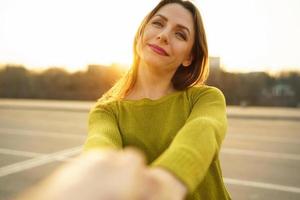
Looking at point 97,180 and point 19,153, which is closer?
point 97,180

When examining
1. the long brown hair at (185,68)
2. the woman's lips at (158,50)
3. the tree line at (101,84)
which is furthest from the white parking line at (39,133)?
the tree line at (101,84)

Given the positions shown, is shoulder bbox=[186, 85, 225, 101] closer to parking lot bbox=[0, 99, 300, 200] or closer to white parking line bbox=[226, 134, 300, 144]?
parking lot bbox=[0, 99, 300, 200]

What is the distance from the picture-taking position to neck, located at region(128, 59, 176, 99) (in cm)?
170

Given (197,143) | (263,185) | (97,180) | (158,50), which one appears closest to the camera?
(97,180)

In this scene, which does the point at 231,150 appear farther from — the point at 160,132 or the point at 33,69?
the point at 33,69

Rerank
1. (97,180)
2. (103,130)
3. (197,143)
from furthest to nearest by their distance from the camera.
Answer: (103,130) < (197,143) < (97,180)

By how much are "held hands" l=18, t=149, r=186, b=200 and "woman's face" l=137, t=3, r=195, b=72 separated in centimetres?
101

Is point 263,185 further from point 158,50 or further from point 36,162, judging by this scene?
point 158,50

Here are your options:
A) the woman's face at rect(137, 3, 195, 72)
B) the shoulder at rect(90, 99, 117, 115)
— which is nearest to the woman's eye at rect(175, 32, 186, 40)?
the woman's face at rect(137, 3, 195, 72)

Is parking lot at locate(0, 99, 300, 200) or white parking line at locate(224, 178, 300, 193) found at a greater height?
white parking line at locate(224, 178, 300, 193)

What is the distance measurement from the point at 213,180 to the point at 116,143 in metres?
0.41

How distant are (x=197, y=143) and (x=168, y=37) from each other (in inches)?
23.8

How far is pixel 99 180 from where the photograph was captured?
1.76ft

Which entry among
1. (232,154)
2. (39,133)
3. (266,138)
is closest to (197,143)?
(232,154)
